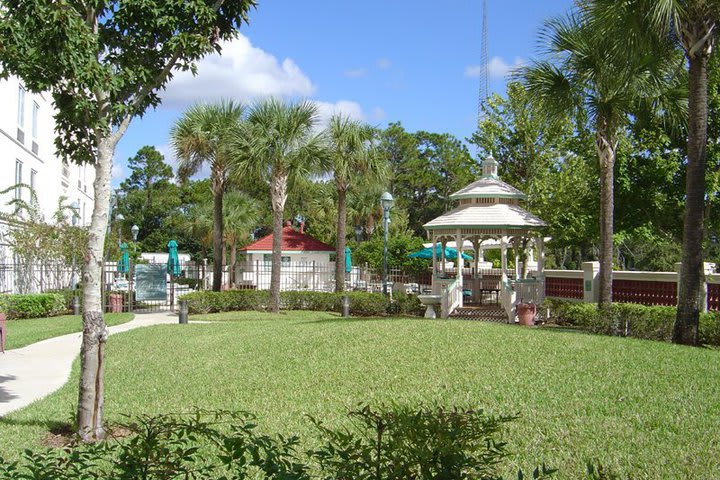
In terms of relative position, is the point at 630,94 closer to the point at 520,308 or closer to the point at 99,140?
the point at 520,308

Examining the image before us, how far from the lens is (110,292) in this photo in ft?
80.4

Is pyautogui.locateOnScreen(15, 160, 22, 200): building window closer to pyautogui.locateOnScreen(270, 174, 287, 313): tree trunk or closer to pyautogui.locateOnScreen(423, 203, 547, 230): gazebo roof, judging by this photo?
pyautogui.locateOnScreen(270, 174, 287, 313): tree trunk

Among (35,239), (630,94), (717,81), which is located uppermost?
(717,81)

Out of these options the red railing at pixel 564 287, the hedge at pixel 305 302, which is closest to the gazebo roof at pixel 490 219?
the red railing at pixel 564 287

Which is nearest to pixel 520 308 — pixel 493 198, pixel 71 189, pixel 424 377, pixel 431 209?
→ pixel 493 198

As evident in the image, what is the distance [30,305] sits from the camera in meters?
21.6

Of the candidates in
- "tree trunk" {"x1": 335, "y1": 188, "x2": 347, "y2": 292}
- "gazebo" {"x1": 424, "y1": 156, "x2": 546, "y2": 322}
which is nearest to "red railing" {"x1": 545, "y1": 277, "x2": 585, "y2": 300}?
"gazebo" {"x1": 424, "y1": 156, "x2": 546, "y2": 322}

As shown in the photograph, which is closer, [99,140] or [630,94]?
[99,140]

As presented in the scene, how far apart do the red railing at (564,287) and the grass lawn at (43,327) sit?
13115 mm

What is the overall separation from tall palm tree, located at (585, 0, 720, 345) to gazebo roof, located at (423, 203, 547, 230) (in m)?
6.87

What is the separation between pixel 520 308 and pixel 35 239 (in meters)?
17.0

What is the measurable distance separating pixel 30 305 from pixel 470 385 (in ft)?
56.6

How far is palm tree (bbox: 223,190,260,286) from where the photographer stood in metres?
40.9

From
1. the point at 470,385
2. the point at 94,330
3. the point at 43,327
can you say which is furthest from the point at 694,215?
the point at 43,327
